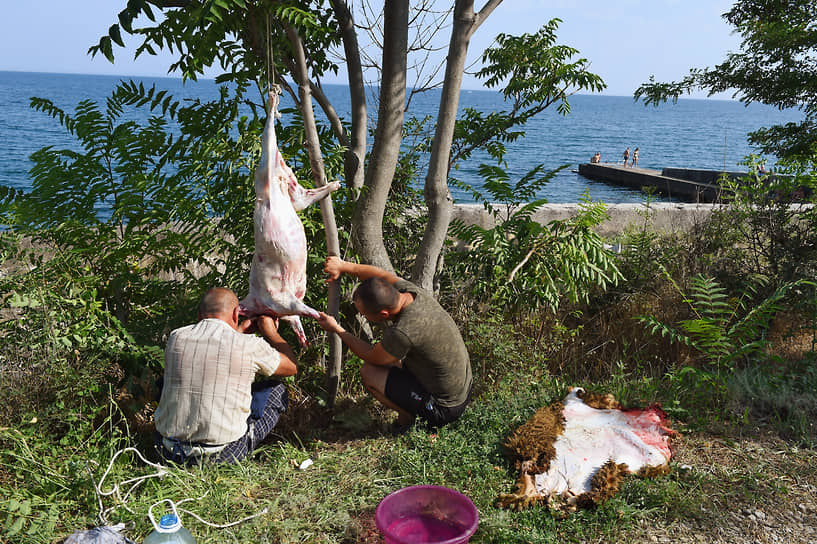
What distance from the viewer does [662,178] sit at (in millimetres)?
30125

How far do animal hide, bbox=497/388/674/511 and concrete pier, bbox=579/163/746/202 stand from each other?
66.6ft

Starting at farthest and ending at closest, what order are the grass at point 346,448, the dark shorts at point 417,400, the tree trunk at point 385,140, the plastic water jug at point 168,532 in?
the tree trunk at point 385,140 < the dark shorts at point 417,400 < the grass at point 346,448 < the plastic water jug at point 168,532

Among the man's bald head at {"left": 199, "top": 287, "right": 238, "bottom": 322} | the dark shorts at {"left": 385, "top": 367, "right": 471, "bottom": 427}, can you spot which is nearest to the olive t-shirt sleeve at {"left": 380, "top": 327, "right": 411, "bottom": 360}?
the dark shorts at {"left": 385, "top": 367, "right": 471, "bottom": 427}

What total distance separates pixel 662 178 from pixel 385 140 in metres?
28.7

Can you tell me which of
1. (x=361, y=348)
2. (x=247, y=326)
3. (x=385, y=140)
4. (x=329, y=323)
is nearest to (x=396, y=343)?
(x=361, y=348)

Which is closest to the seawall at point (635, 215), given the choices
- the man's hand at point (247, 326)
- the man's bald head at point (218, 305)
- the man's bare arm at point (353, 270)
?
the man's bare arm at point (353, 270)

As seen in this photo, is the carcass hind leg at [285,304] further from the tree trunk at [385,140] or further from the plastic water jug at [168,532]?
the plastic water jug at [168,532]

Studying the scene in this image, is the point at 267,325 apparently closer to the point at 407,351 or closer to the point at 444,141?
the point at 407,351

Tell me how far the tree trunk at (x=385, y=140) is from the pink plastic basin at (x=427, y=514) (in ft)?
6.13

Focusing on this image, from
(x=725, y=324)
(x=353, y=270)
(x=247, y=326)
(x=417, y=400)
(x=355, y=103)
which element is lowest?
(x=417, y=400)

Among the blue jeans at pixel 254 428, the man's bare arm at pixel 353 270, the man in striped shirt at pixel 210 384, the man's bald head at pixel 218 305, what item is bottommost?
the blue jeans at pixel 254 428

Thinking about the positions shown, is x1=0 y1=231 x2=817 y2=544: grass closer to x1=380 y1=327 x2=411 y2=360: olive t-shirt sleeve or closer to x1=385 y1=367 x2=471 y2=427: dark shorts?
x1=385 y1=367 x2=471 y2=427: dark shorts

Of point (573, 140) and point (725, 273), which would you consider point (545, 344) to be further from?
point (573, 140)

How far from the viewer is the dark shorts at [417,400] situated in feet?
13.9
